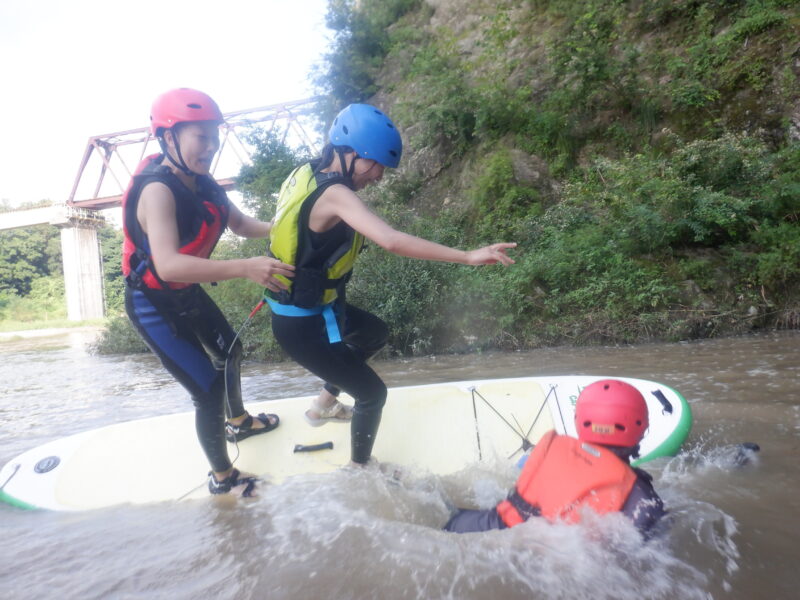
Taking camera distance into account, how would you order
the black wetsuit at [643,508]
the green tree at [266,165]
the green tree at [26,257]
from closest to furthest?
the black wetsuit at [643,508]
the green tree at [266,165]
the green tree at [26,257]

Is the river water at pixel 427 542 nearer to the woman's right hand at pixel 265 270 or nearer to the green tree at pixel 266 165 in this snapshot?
the woman's right hand at pixel 265 270

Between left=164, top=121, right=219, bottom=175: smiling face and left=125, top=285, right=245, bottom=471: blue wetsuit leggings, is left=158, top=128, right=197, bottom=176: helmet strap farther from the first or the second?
left=125, top=285, right=245, bottom=471: blue wetsuit leggings

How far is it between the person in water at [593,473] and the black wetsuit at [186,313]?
1392mm

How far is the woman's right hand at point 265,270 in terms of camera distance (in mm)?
2139

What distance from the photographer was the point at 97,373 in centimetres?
908

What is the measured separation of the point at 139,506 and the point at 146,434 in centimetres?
68

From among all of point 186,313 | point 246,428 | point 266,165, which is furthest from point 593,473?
point 266,165

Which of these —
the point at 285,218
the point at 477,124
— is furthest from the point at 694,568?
the point at 477,124

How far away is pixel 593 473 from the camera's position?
1809 millimetres

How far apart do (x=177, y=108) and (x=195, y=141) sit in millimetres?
151

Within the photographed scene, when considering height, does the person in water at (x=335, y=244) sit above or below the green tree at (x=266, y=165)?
below

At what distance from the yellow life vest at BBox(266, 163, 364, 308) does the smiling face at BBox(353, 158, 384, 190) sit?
85mm

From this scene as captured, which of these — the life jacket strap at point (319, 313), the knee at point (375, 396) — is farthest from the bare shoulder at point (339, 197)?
the knee at point (375, 396)

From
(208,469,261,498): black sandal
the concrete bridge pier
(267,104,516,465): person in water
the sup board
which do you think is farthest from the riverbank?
(267,104,516,465): person in water
